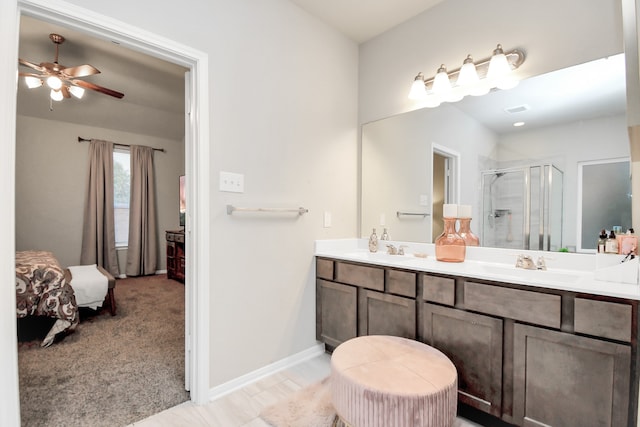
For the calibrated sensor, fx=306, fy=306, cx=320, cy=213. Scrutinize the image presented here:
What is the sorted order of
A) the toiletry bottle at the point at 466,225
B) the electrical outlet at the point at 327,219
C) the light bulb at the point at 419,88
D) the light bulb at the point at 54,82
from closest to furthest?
the toiletry bottle at the point at 466,225, the light bulb at the point at 419,88, the electrical outlet at the point at 327,219, the light bulb at the point at 54,82

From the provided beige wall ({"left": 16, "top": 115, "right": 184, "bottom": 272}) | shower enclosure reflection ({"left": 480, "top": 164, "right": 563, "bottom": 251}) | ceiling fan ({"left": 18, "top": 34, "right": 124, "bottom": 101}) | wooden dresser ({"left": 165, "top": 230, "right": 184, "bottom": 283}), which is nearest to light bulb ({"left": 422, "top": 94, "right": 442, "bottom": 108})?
shower enclosure reflection ({"left": 480, "top": 164, "right": 563, "bottom": 251})

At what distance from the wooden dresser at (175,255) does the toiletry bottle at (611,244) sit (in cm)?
461

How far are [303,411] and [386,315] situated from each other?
70cm

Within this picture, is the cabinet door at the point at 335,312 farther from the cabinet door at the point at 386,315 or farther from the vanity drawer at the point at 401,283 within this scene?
the vanity drawer at the point at 401,283

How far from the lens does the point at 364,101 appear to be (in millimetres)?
2625

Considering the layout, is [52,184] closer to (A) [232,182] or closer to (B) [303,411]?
(A) [232,182]

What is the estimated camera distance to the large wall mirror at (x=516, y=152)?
1.58 m

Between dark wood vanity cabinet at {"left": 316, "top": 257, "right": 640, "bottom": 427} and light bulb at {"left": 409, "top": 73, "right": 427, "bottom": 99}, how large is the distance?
1.24m

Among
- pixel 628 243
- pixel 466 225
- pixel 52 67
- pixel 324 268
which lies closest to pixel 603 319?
pixel 628 243

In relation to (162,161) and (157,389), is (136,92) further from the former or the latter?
(157,389)

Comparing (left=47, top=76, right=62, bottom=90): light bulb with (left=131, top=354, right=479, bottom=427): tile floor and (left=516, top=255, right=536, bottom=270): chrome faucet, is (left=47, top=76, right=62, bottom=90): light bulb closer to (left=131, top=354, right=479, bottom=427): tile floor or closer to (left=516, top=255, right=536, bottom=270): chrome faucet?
(left=131, top=354, right=479, bottom=427): tile floor

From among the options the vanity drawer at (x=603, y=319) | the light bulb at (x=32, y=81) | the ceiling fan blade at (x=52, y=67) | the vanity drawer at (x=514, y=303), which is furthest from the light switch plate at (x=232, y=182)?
the light bulb at (x=32, y=81)

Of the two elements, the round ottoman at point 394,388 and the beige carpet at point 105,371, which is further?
the beige carpet at point 105,371

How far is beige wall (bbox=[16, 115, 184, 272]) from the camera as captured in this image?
4.26 meters
